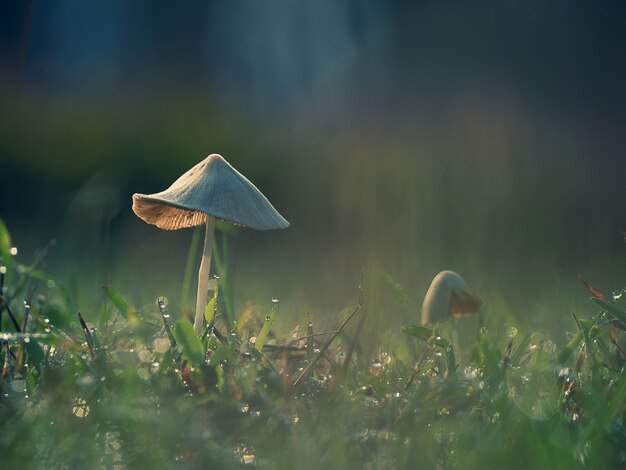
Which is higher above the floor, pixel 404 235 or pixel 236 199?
pixel 236 199

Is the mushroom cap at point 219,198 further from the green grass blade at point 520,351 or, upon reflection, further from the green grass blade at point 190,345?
the green grass blade at point 520,351

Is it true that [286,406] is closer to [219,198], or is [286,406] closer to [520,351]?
[219,198]

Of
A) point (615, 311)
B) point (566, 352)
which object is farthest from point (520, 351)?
point (615, 311)

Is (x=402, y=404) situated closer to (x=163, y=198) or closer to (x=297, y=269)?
(x=163, y=198)

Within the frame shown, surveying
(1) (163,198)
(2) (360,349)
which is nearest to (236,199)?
(1) (163,198)

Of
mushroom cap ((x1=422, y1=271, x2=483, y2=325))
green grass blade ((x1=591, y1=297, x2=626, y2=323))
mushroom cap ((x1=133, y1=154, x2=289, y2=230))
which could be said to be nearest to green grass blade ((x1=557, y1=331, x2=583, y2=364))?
green grass blade ((x1=591, y1=297, x2=626, y2=323))

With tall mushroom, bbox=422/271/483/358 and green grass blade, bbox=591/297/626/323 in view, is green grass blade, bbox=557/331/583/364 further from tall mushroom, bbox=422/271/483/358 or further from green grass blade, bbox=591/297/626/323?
tall mushroom, bbox=422/271/483/358
